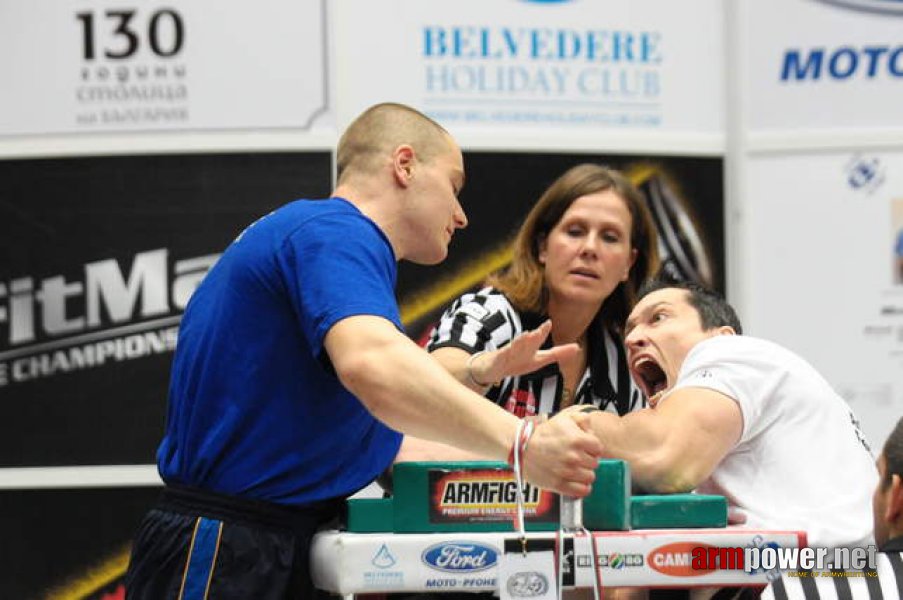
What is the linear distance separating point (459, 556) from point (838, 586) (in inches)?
26.8

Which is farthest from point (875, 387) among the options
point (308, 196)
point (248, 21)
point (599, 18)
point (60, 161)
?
point (60, 161)

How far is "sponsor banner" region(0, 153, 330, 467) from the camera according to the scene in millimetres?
5840

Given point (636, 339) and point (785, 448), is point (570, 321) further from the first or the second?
point (785, 448)

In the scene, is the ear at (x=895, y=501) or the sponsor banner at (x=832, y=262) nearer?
the ear at (x=895, y=501)

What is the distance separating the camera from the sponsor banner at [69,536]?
19.1ft

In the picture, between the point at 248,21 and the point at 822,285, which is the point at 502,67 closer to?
the point at 248,21

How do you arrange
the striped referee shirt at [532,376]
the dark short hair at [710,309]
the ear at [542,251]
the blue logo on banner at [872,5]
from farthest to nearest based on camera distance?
the blue logo on banner at [872,5]
the ear at [542,251]
the striped referee shirt at [532,376]
the dark short hair at [710,309]

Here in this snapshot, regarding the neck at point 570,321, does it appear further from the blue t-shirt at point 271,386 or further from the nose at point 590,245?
the blue t-shirt at point 271,386

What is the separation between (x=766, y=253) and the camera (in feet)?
20.5

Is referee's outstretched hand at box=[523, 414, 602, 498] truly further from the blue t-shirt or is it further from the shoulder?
the shoulder

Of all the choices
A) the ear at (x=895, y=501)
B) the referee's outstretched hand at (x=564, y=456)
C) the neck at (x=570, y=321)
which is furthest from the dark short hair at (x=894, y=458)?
the neck at (x=570, y=321)

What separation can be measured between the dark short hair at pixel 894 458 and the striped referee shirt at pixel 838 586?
308 millimetres

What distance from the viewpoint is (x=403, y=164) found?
294cm

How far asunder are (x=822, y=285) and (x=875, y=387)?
19.4 inches
